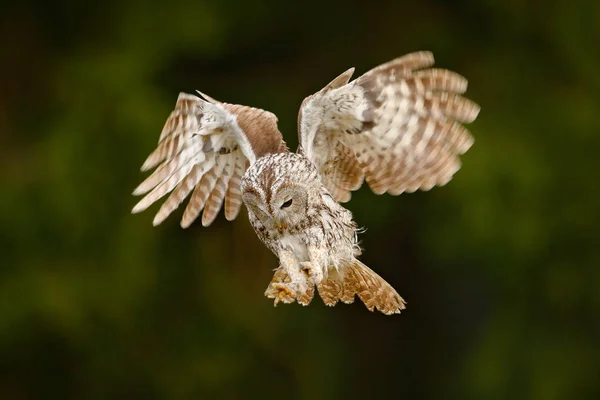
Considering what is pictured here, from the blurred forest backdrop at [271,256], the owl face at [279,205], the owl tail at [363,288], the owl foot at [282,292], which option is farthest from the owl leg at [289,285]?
the blurred forest backdrop at [271,256]

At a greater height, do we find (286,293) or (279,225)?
(279,225)

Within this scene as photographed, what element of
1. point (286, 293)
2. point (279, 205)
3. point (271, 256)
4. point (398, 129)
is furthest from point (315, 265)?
point (271, 256)

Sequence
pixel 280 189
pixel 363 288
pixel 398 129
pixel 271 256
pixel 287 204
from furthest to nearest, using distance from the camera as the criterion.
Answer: pixel 271 256 < pixel 363 288 < pixel 398 129 < pixel 287 204 < pixel 280 189

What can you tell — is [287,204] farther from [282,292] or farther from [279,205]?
[282,292]

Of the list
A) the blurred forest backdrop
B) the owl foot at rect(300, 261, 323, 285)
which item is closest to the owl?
the owl foot at rect(300, 261, 323, 285)

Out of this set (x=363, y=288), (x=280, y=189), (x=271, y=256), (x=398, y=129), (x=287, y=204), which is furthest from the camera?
(x=271, y=256)

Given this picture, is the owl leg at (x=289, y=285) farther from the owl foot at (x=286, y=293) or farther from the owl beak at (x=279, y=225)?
the owl beak at (x=279, y=225)

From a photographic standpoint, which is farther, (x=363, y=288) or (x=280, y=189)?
(x=363, y=288)
